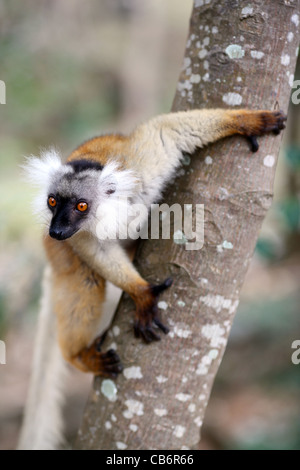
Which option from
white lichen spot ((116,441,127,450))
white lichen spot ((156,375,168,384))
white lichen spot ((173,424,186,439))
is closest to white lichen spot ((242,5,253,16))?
Answer: white lichen spot ((156,375,168,384))

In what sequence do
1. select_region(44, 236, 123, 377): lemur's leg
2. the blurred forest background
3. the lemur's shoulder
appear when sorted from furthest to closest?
the blurred forest background < select_region(44, 236, 123, 377): lemur's leg < the lemur's shoulder

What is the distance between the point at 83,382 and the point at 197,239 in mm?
5010

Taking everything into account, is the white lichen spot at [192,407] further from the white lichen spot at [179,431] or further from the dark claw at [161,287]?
the dark claw at [161,287]

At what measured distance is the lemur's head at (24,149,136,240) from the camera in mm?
3063

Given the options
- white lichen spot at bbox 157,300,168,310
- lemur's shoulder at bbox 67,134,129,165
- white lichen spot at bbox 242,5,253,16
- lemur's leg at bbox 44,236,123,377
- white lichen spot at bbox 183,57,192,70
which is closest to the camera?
white lichen spot at bbox 242,5,253,16

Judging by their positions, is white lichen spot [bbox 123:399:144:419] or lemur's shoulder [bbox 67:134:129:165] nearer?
white lichen spot [bbox 123:399:144:419]

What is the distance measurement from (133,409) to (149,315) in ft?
1.84

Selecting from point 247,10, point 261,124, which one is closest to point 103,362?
point 261,124

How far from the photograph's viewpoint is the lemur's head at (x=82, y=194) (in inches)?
121

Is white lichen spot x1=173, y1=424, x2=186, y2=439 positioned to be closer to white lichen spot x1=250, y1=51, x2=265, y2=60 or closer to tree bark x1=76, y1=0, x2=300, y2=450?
tree bark x1=76, y1=0, x2=300, y2=450

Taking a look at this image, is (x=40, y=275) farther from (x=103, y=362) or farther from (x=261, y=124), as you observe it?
(x=261, y=124)

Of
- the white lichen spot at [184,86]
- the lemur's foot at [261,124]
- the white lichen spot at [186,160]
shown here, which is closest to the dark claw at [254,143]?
the lemur's foot at [261,124]

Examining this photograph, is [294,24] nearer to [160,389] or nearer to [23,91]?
[160,389]

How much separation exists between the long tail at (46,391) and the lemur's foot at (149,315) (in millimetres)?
1347
